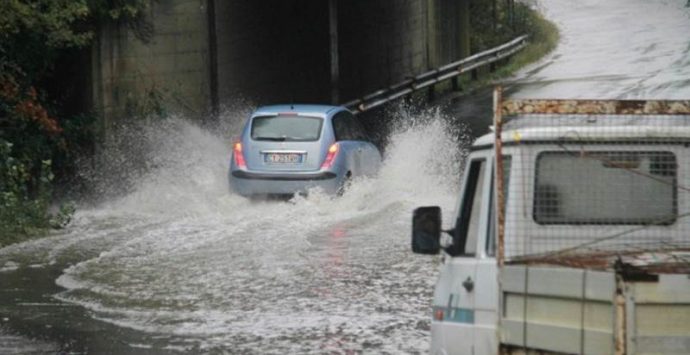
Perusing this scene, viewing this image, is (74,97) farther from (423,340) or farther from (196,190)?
(423,340)

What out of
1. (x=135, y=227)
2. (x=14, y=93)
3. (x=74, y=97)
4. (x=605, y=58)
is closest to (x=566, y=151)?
(x=135, y=227)

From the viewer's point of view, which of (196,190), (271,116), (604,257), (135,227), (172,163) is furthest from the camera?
(172,163)

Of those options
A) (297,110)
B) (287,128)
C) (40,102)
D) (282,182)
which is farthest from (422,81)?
(282,182)

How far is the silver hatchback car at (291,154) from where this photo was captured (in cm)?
2061

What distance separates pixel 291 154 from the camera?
20.8 m

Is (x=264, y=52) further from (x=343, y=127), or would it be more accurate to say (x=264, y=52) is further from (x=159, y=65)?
(x=343, y=127)

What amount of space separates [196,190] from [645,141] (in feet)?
51.1

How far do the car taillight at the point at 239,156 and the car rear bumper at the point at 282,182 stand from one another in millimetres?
107

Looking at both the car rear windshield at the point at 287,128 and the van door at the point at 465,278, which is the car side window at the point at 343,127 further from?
the van door at the point at 465,278

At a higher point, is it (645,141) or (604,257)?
(645,141)

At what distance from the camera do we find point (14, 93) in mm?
21297

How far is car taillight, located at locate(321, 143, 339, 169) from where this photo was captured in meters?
20.8

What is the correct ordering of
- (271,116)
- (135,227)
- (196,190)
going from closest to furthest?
(135,227) < (271,116) < (196,190)

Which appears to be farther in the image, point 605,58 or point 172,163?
point 605,58
